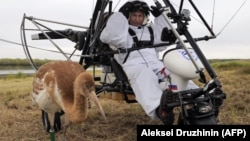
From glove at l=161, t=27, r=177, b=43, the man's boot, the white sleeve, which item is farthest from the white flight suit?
glove at l=161, t=27, r=177, b=43

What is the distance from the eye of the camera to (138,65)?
18.8ft

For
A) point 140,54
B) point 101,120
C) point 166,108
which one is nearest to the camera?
point 166,108

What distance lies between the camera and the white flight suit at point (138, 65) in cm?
535

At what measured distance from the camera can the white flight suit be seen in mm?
5348

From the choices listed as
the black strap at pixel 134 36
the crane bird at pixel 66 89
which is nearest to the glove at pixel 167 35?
the black strap at pixel 134 36

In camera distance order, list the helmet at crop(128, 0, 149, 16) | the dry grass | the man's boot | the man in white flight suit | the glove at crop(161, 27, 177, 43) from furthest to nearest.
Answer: the dry grass < the helmet at crop(128, 0, 149, 16) < the man in white flight suit < the glove at crop(161, 27, 177, 43) < the man's boot

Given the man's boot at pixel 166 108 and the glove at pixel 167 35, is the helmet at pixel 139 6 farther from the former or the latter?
the man's boot at pixel 166 108

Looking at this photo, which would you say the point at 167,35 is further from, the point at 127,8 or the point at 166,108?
the point at 127,8

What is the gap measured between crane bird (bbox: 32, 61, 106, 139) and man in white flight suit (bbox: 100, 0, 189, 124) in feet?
2.06

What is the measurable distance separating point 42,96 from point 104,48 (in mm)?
1214

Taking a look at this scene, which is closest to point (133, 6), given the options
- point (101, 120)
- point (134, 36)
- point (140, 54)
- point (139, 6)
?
point (139, 6)

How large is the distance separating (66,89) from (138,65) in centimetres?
100

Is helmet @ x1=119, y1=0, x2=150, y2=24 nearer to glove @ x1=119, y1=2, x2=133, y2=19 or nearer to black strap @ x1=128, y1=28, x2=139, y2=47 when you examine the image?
glove @ x1=119, y1=2, x2=133, y2=19

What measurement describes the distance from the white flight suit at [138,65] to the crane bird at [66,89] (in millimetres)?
608
